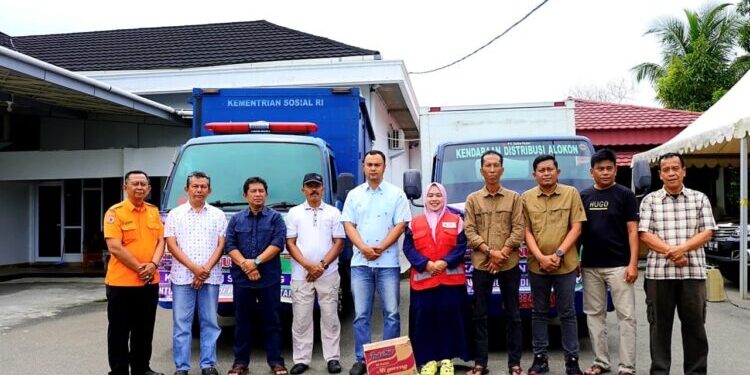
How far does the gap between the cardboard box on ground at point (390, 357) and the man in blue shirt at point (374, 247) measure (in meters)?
0.40

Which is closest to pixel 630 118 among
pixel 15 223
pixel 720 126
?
pixel 720 126

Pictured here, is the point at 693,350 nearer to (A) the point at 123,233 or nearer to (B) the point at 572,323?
(B) the point at 572,323

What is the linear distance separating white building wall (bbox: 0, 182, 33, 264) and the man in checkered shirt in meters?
15.7

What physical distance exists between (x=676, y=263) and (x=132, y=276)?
449cm

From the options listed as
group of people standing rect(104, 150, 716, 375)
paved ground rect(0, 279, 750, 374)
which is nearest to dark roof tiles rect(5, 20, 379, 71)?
paved ground rect(0, 279, 750, 374)

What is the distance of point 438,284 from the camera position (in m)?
5.72

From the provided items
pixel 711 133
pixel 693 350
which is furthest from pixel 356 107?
pixel 711 133

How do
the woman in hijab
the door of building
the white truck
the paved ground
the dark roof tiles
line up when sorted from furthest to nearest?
the door of building, the dark roof tiles, the white truck, the paved ground, the woman in hijab

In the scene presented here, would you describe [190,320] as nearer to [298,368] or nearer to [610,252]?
[298,368]

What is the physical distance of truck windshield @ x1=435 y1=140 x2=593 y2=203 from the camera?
23.2 feet

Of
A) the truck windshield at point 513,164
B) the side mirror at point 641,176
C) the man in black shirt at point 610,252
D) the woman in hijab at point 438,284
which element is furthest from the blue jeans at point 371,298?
the side mirror at point 641,176

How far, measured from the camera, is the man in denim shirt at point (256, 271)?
5.84 meters

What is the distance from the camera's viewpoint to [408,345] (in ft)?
18.0

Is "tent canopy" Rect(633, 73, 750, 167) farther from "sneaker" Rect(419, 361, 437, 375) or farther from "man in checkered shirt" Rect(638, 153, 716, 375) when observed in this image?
"sneaker" Rect(419, 361, 437, 375)
